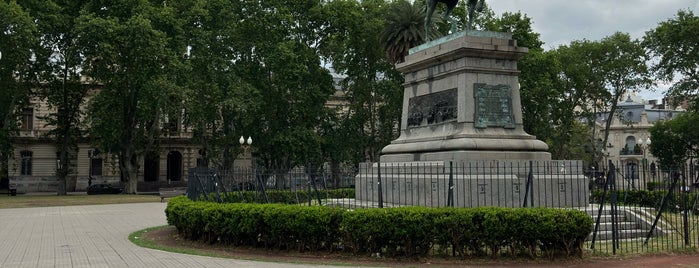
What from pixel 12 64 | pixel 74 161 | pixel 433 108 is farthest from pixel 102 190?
pixel 433 108

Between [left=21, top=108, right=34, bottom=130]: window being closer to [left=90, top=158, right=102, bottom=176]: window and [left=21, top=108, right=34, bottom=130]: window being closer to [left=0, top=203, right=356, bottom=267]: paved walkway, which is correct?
[left=90, top=158, right=102, bottom=176]: window

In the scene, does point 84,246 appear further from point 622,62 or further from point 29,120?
point 29,120

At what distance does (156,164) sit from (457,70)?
5386cm

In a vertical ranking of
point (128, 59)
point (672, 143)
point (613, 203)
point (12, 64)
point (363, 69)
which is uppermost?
point (363, 69)

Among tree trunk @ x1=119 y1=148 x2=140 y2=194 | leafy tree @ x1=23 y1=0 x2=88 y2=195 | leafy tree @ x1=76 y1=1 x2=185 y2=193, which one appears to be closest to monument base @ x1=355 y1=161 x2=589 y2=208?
leafy tree @ x1=76 y1=1 x2=185 y2=193

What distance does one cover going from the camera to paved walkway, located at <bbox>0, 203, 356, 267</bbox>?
11422mm

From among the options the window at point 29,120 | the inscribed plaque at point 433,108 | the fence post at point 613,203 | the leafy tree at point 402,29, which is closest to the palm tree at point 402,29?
the leafy tree at point 402,29

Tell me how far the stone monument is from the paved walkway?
472 centimetres

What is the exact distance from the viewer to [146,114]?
41906 millimetres

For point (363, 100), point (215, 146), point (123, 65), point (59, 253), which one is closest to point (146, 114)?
point (123, 65)

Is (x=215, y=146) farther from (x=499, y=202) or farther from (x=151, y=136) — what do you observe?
(x=499, y=202)

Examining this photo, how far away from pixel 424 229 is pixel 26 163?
58.2 metres

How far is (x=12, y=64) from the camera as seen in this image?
131 ft

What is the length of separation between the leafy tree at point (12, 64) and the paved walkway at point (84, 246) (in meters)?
18.3
